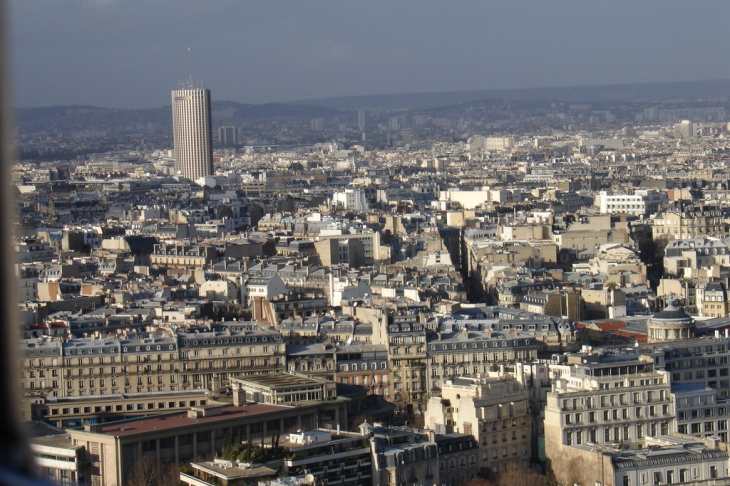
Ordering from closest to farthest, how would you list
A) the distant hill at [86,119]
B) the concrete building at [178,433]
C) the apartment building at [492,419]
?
the concrete building at [178,433], the apartment building at [492,419], the distant hill at [86,119]

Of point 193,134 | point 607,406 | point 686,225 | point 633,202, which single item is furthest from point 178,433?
point 193,134

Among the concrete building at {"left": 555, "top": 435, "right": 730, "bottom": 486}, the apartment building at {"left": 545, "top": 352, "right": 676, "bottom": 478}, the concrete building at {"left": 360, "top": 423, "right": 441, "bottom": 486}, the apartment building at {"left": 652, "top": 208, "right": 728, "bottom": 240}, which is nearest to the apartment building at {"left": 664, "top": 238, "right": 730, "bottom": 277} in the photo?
the apartment building at {"left": 652, "top": 208, "right": 728, "bottom": 240}

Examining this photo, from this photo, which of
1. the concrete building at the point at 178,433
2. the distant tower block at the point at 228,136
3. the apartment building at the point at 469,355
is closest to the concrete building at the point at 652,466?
the concrete building at the point at 178,433

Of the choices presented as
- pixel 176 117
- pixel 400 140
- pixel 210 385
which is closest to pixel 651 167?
pixel 176 117

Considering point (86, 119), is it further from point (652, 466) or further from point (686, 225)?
point (652, 466)

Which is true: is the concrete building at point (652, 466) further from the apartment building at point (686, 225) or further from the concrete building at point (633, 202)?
the concrete building at point (633, 202)

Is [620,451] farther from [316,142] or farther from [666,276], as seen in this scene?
[316,142]

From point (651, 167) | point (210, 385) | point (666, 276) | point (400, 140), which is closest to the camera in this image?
point (210, 385)
